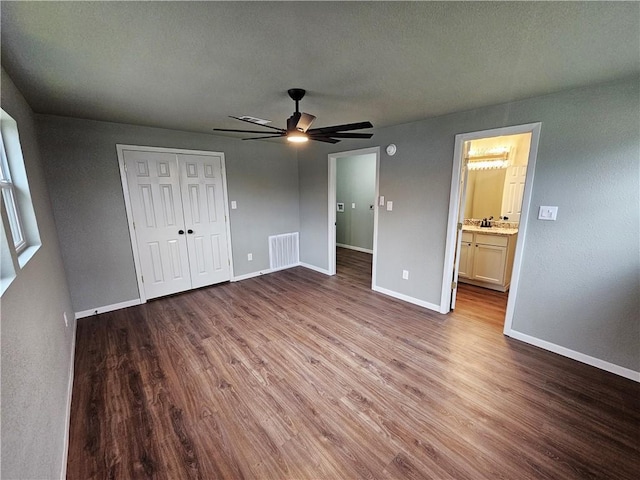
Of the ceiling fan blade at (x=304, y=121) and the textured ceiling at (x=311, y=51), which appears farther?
the ceiling fan blade at (x=304, y=121)

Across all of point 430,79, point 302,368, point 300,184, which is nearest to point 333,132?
point 430,79

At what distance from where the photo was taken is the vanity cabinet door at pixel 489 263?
148 inches

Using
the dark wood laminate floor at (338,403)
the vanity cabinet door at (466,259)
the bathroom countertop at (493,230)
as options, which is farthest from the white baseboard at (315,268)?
the bathroom countertop at (493,230)

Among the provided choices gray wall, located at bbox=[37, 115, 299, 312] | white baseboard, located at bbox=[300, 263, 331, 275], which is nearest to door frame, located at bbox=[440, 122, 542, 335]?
white baseboard, located at bbox=[300, 263, 331, 275]

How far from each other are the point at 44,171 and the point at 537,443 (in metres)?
4.80

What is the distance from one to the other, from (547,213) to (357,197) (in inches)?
172

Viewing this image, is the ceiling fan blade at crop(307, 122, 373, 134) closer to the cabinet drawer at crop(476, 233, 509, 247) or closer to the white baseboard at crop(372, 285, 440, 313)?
the white baseboard at crop(372, 285, 440, 313)

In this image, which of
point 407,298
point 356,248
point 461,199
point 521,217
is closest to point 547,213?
point 521,217

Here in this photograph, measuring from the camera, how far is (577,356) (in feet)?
7.74

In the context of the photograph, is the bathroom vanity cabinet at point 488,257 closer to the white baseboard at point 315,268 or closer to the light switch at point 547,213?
the light switch at point 547,213

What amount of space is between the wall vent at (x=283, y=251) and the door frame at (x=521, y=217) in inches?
112

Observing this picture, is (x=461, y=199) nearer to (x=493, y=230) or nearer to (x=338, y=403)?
(x=493, y=230)

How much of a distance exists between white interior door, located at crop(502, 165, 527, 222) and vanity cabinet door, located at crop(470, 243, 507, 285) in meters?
0.68

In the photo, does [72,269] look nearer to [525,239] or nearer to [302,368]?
[302,368]
